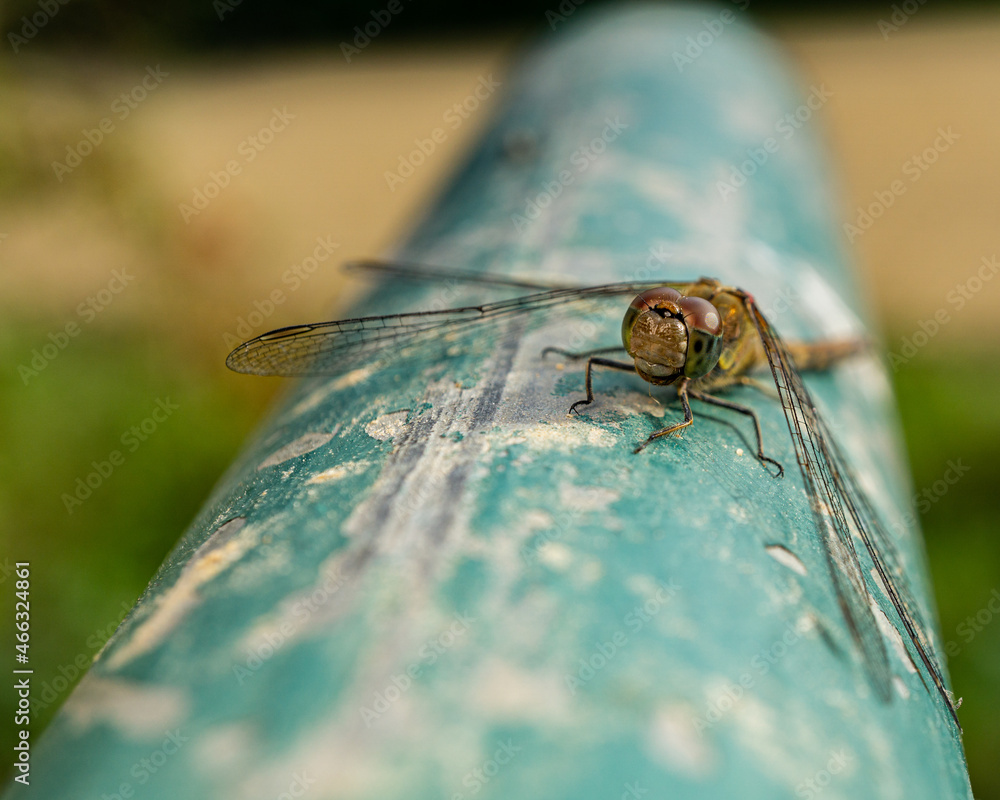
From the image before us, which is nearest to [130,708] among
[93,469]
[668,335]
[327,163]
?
[668,335]

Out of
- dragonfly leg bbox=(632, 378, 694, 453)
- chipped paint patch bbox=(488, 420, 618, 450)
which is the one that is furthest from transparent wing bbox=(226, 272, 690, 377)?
chipped paint patch bbox=(488, 420, 618, 450)

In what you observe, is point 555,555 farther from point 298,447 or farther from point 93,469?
point 93,469

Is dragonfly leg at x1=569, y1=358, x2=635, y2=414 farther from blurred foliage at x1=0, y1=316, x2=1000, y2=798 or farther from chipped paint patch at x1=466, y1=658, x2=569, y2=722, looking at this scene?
blurred foliage at x1=0, y1=316, x2=1000, y2=798

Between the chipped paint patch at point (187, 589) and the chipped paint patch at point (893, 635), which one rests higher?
the chipped paint patch at point (893, 635)

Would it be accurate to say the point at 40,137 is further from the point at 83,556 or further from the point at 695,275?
the point at 695,275

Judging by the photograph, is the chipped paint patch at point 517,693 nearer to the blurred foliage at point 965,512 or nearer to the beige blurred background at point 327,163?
the beige blurred background at point 327,163

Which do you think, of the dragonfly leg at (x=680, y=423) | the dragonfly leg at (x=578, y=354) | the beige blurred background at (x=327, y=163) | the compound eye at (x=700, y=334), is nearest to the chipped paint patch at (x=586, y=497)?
the dragonfly leg at (x=680, y=423)

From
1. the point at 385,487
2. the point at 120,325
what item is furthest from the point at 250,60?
the point at 385,487
